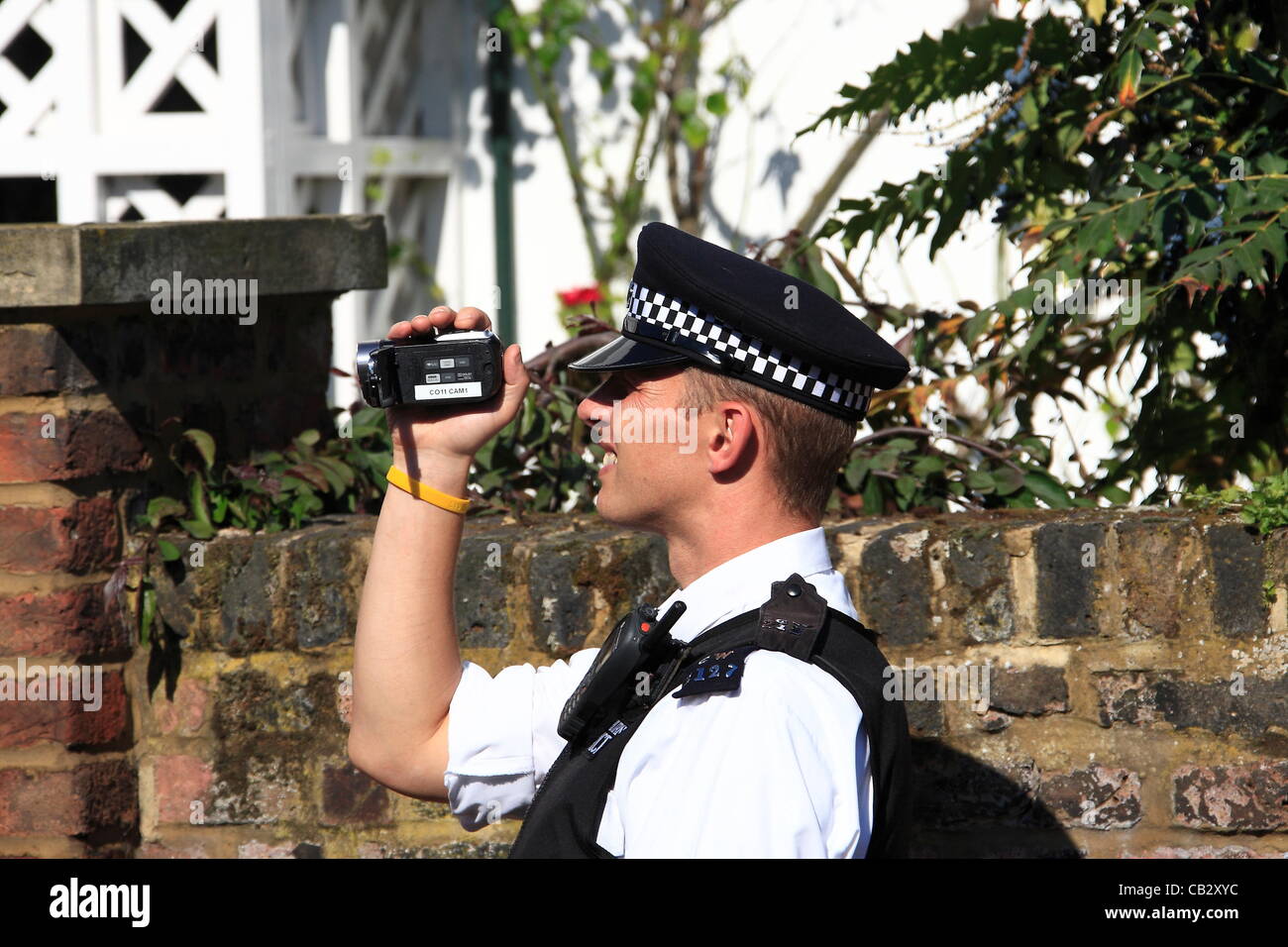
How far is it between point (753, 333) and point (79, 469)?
152cm

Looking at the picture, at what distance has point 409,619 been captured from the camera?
6.73 ft

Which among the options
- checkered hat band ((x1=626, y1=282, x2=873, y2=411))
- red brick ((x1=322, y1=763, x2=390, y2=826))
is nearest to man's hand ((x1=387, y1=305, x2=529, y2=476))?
checkered hat band ((x1=626, y1=282, x2=873, y2=411))

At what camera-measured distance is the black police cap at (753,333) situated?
1.87m

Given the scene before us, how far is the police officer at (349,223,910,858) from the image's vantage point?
1.62 m

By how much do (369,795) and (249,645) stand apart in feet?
1.19

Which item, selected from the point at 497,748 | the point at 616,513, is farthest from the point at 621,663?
the point at 497,748

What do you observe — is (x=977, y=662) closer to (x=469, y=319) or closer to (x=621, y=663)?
(x=621, y=663)

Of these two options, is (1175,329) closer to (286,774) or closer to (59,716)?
(286,774)

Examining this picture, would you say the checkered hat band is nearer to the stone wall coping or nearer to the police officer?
the police officer

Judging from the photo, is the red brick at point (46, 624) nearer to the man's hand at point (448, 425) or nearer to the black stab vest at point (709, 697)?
the man's hand at point (448, 425)

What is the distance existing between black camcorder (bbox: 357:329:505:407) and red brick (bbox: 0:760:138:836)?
127 centimetres

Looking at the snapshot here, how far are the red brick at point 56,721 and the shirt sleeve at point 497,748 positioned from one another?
1097 millimetres

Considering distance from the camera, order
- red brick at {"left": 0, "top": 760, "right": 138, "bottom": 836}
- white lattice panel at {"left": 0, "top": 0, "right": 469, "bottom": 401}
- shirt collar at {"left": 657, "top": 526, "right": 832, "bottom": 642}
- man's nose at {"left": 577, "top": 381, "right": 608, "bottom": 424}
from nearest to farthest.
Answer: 1. shirt collar at {"left": 657, "top": 526, "right": 832, "bottom": 642}
2. man's nose at {"left": 577, "top": 381, "right": 608, "bottom": 424}
3. red brick at {"left": 0, "top": 760, "right": 138, "bottom": 836}
4. white lattice panel at {"left": 0, "top": 0, "right": 469, "bottom": 401}

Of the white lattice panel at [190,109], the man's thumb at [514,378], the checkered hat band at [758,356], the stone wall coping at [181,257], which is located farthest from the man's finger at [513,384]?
the white lattice panel at [190,109]
